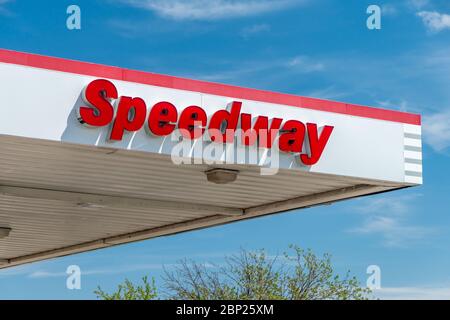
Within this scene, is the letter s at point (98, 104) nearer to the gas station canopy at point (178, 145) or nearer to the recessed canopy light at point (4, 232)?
the gas station canopy at point (178, 145)

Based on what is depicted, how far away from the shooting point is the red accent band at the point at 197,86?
56.0 feet

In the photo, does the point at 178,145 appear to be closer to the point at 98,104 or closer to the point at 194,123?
the point at 194,123

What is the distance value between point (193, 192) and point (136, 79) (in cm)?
557

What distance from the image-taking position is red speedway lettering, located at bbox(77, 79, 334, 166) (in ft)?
57.5

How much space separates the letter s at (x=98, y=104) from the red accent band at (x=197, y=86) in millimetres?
271

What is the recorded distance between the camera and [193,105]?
18.6m

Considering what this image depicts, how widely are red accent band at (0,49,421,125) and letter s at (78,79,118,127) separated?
271mm

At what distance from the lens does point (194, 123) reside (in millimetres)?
18516

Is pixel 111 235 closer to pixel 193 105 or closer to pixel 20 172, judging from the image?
pixel 20 172

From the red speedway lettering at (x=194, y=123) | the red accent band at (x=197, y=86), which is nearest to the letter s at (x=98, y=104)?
the red speedway lettering at (x=194, y=123)

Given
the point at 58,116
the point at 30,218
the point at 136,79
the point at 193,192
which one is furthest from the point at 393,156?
the point at 30,218

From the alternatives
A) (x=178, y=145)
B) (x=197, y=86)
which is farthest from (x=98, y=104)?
(x=197, y=86)

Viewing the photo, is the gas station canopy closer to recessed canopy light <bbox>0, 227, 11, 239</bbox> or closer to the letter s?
the letter s

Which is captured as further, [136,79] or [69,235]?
[69,235]
